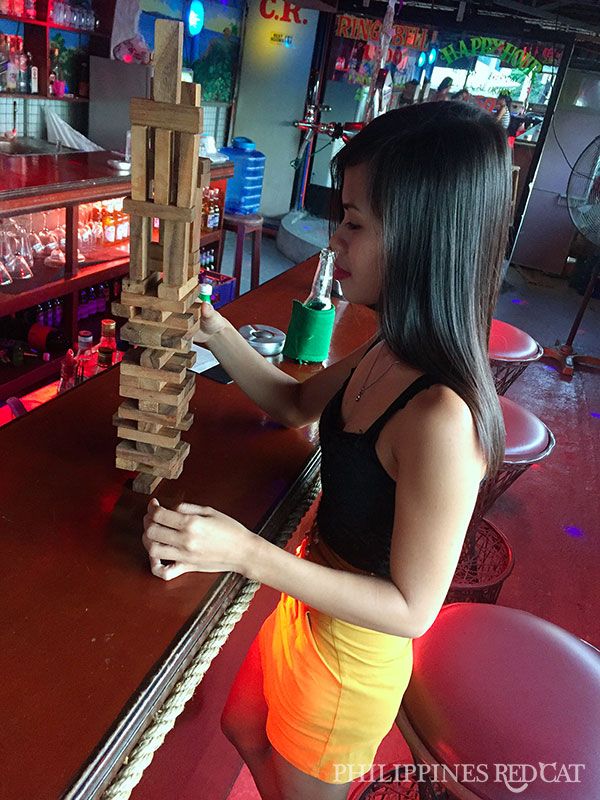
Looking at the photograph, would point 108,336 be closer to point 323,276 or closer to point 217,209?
point 323,276

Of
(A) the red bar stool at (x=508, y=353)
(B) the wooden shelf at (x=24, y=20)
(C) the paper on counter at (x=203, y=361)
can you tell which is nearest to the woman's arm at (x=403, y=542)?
(C) the paper on counter at (x=203, y=361)

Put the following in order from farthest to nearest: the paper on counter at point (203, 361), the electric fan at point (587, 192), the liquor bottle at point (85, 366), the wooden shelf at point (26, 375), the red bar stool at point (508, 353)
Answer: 1. the electric fan at point (587, 192)
2. the wooden shelf at point (26, 375)
3. the red bar stool at point (508, 353)
4. the liquor bottle at point (85, 366)
5. the paper on counter at point (203, 361)

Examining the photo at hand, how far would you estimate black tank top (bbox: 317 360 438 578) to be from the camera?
104cm

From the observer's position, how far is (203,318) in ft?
4.64

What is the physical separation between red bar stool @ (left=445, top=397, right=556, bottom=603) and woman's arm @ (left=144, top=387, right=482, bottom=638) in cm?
118

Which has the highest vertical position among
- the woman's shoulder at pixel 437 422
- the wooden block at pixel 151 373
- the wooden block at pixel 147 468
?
the woman's shoulder at pixel 437 422

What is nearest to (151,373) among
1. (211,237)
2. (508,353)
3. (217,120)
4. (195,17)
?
(508,353)

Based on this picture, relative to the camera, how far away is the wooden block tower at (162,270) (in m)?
0.88

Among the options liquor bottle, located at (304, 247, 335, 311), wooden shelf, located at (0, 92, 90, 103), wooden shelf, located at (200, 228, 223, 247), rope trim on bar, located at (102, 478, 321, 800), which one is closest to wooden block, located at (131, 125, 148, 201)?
rope trim on bar, located at (102, 478, 321, 800)

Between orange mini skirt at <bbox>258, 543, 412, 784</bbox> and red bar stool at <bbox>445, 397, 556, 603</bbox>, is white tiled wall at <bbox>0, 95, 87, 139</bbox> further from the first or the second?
orange mini skirt at <bbox>258, 543, 412, 784</bbox>

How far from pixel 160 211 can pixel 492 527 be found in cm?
241

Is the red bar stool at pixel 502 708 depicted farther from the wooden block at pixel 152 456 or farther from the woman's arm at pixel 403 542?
the wooden block at pixel 152 456

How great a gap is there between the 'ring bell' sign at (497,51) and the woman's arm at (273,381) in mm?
7997

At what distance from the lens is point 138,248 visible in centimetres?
99
